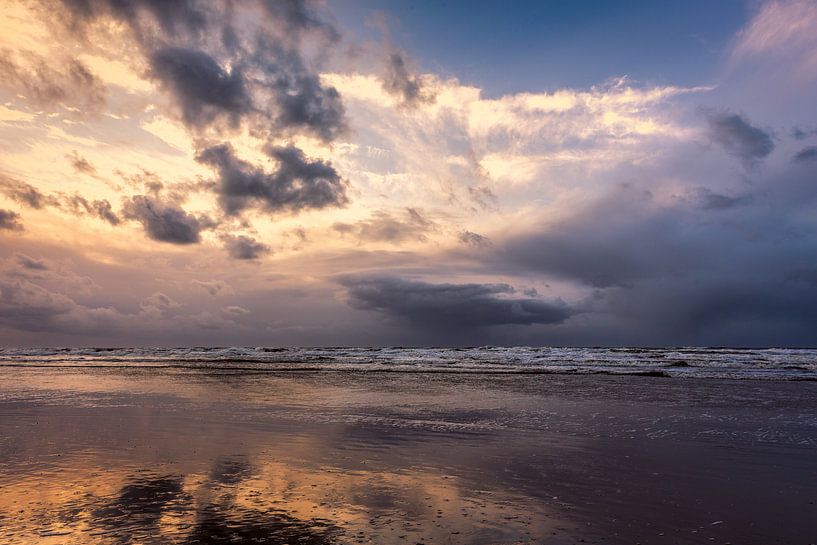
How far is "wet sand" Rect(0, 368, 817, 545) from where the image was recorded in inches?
249

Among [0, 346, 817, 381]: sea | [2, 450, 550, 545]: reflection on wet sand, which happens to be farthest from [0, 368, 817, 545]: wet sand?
[0, 346, 817, 381]: sea

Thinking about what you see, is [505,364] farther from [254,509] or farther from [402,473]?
[254,509]

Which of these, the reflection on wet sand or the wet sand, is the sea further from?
the reflection on wet sand

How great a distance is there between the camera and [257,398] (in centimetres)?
2050

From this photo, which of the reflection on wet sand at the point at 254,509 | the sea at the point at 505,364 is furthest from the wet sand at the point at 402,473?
the sea at the point at 505,364

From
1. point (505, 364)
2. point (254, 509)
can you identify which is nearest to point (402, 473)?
point (254, 509)

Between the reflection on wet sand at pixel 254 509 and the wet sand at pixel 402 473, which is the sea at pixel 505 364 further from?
the reflection on wet sand at pixel 254 509

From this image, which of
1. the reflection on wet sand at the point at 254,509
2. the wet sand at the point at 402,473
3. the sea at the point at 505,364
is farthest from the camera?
the sea at the point at 505,364

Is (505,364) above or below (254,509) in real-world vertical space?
above

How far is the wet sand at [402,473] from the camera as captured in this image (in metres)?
6.32

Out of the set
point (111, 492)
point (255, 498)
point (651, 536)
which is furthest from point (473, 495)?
point (111, 492)

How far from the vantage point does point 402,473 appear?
8961 millimetres

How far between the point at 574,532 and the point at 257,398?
1654 cm

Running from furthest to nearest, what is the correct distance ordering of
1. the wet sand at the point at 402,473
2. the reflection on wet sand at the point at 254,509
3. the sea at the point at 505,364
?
the sea at the point at 505,364, the wet sand at the point at 402,473, the reflection on wet sand at the point at 254,509
